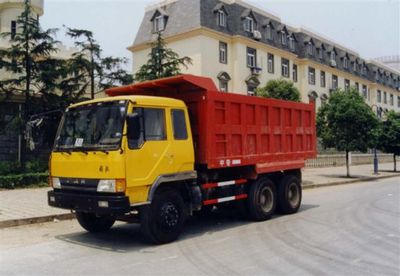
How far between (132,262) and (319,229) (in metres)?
4.26

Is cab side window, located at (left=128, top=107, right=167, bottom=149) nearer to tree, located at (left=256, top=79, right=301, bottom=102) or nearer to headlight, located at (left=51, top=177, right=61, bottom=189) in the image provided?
headlight, located at (left=51, top=177, right=61, bottom=189)

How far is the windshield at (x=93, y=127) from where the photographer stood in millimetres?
7289

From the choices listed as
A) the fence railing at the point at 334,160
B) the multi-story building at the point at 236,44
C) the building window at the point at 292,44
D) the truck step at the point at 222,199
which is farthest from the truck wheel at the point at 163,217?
the building window at the point at 292,44

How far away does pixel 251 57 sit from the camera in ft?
115

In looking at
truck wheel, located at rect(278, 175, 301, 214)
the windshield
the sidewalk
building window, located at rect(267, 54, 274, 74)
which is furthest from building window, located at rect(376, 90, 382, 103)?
the windshield

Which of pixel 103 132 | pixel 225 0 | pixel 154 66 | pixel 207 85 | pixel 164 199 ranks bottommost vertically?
pixel 164 199

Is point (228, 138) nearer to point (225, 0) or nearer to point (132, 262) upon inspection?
point (132, 262)

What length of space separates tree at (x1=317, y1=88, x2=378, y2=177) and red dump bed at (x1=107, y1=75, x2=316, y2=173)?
12577 mm

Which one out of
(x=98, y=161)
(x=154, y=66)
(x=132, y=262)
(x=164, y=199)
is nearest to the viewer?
(x=132, y=262)

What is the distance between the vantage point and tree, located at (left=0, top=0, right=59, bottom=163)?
17.3m

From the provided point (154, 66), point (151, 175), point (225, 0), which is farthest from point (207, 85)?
point (225, 0)

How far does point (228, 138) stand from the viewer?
909 cm

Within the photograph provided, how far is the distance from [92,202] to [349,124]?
19.1m

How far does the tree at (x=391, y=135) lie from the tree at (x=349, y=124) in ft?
21.8
